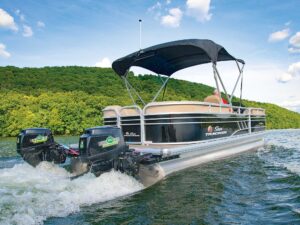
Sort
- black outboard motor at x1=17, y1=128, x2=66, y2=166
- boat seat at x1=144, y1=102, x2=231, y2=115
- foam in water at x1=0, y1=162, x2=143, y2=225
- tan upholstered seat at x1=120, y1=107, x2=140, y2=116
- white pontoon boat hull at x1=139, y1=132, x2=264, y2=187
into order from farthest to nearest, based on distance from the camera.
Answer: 1. tan upholstered seat at x1=120, y1=107, x2=140, y2=116
2. boat seat at x1=144, y1=102, x2=231, y2=115
3. black outboard motor at x1=17, y1=128, x2=66, y2=166
4. white pontoon boat hull at x1=139, y1=132, x2=264, y2=187
5. foam in water at x1=0, y1=162, x2=143, y2=225

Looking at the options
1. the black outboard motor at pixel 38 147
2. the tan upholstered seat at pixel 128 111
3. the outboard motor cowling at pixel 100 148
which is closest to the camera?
the outboard motor cowling at pixel 100 148

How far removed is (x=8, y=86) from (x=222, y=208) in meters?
47.7

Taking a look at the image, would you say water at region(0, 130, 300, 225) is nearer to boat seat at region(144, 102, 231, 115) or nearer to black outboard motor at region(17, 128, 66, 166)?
black outboard motor at region(17, 128, 66, 166)

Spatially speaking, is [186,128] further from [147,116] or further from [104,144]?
[104,144]

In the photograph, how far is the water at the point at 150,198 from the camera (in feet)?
13.0

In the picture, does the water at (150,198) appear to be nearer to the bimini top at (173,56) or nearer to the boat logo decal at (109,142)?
the boat logo decal at (109,142)

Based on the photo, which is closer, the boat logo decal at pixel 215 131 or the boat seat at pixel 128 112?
the boat seat at pixel 128 112

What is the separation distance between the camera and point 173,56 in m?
9.66

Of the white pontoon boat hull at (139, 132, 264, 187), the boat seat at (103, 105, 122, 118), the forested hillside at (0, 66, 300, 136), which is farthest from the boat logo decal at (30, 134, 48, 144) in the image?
the forested hillside at (0, 66, 300, 136)

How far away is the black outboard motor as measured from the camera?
6.37 meters

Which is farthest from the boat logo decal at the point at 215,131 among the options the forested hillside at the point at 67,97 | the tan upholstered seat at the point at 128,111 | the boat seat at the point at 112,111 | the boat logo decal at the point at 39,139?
the forested hillside at the point at 67,97

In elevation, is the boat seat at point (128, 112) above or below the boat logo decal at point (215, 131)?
above

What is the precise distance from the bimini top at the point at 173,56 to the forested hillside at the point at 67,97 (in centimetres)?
1484

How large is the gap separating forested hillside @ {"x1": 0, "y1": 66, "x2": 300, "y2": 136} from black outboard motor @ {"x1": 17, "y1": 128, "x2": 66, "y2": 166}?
18.9 m
